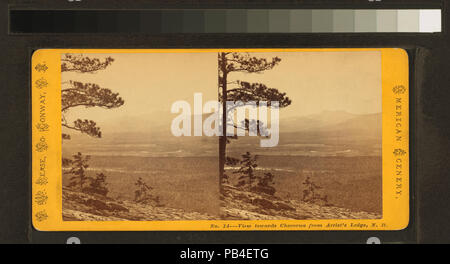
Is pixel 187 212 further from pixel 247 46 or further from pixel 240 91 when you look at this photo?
pixel 247 46

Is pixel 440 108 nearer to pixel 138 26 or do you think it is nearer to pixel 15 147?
pixel 138 26

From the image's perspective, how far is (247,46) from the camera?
1.94 m

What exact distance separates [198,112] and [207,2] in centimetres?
38

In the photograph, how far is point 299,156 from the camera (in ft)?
6.37

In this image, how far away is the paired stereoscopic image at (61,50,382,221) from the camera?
1.94 meters

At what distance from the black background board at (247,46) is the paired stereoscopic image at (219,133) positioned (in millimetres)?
51

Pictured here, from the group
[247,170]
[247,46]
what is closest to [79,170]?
[247,170]

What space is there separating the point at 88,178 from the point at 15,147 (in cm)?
27

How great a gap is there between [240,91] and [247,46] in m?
0.16

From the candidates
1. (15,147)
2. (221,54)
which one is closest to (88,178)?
(15,147)

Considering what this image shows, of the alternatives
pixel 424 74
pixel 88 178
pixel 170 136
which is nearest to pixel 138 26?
pixel 170 136

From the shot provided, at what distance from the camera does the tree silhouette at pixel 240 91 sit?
194cm

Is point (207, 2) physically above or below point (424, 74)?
above

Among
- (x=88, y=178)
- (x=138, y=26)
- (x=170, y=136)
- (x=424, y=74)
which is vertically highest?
(x=138, y=26)
